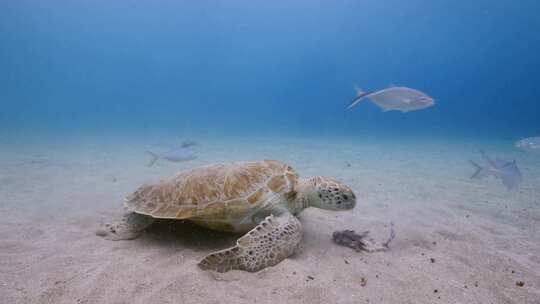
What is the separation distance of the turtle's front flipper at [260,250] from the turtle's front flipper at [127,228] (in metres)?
1.31

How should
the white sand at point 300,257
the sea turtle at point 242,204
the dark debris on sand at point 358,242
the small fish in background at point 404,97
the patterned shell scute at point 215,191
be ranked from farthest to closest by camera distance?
the small fish in background at point 404,97
the dark debris on sand at point 358,242
the patterned shell scute at point 215,191
the sea turtle at point 242,204
the white sand at point 300,257

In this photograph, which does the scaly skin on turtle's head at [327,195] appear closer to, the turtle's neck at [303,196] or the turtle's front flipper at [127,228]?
the turtle's neck at [303,196]

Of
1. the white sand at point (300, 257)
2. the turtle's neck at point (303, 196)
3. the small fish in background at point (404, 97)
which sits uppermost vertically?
the small fish in background at point (404, 97)

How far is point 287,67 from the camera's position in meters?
127

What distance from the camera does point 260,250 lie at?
2.42 metres

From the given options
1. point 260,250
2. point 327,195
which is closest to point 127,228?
point 260,250

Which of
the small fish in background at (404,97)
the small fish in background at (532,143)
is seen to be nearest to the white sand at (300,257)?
the small fish in background at (404,97)

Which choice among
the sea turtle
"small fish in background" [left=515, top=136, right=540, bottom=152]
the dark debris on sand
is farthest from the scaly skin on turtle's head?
"small fish in background" [left=515, top=136, right=540, bottom=152]

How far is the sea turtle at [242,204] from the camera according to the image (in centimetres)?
245

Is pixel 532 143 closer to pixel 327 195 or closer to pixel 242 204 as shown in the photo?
pixel 327 195

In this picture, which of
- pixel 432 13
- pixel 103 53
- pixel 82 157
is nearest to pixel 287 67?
pixel 432 13

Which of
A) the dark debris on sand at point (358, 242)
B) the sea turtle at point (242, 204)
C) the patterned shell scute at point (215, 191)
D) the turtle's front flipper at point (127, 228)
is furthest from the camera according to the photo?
the turtle's front flipper at point (127, 228)

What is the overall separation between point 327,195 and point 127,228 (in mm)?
2455

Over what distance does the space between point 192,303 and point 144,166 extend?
25.8 ft
